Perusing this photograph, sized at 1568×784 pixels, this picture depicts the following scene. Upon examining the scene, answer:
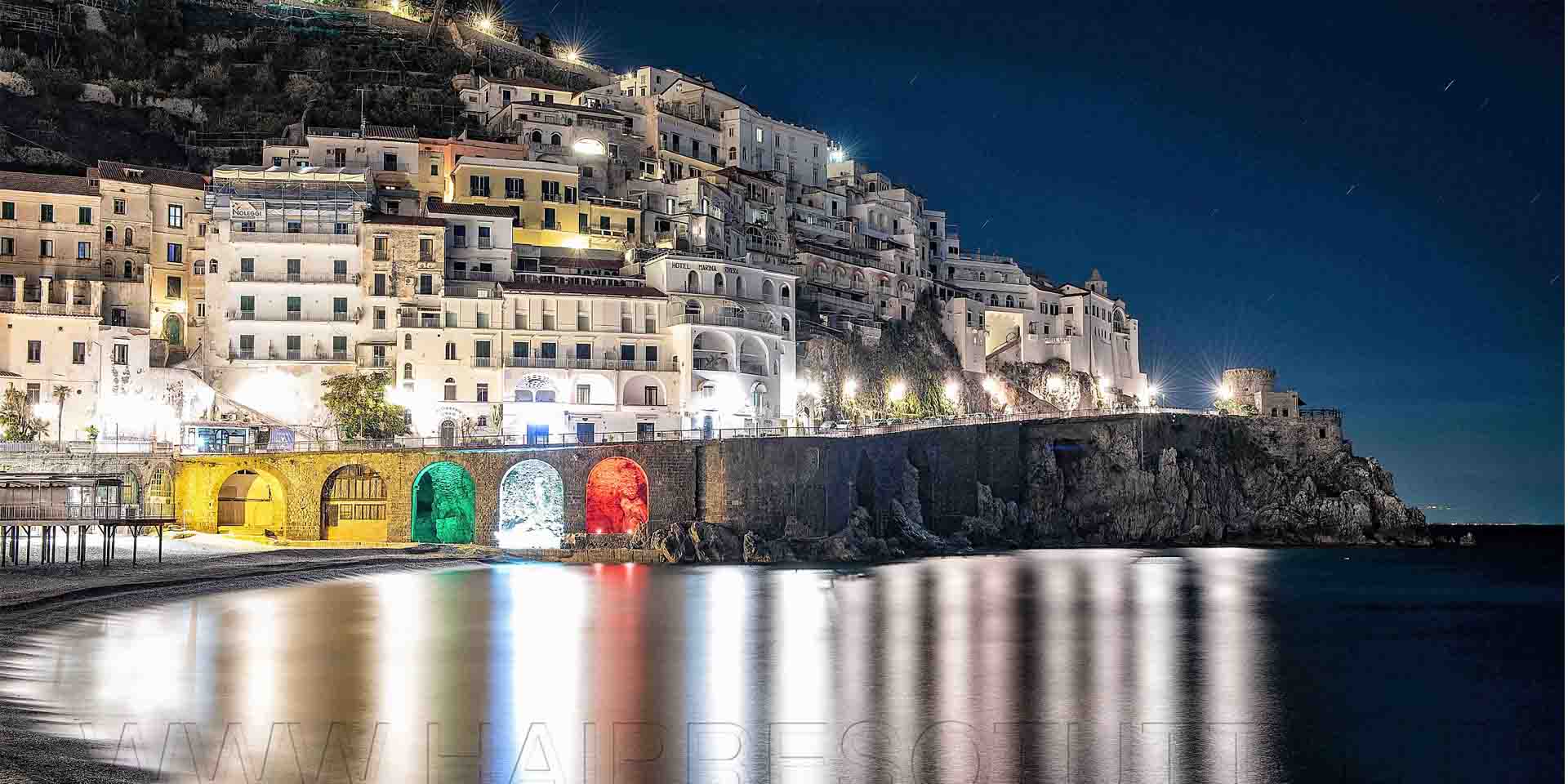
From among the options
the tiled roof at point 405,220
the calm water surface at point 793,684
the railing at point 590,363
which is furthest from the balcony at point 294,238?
the calm water surface at point 793,684

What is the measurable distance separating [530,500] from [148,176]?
27821mm

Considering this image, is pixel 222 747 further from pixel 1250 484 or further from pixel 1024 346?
pixel 1024 346

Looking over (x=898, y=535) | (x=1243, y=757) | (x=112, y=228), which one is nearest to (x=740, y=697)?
(x=1243, y=757)

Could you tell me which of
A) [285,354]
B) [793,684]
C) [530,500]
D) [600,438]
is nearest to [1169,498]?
[600,438]

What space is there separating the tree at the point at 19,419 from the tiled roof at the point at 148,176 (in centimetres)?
1406

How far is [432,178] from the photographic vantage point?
79.8 meters

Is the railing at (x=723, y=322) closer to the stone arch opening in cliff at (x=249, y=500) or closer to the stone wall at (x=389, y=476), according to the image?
the stone wall at (x=389, y=476)

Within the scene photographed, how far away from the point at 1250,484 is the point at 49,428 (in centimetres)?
6231

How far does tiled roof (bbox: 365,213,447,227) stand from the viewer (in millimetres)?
67688

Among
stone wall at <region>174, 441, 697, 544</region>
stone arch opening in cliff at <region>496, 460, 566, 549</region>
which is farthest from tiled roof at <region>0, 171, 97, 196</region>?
stone arch opening in cliff at <region>496, 460, 566, 549</region>

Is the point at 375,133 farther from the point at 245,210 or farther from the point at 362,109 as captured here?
the point at 245,210

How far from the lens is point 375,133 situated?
3162 inches

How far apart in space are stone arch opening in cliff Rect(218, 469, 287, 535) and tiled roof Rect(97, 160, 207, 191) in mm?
17538

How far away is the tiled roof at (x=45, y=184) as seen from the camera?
68.1 m
